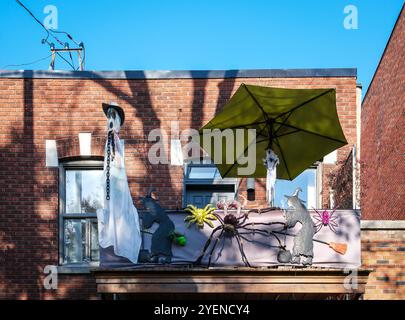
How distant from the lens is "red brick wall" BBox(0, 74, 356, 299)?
13367 millimetres

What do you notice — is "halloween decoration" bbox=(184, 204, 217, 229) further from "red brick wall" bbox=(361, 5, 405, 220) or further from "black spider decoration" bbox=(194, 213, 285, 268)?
"red brick wall" bbox=(361, 5, 405, 220)

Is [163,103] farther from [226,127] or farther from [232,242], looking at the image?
[232,242]

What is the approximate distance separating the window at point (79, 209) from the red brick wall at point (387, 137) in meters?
6.78

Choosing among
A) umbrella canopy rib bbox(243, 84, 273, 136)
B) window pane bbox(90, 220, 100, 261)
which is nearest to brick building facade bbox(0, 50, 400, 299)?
window pane bbox(90, 220, 100, 261)

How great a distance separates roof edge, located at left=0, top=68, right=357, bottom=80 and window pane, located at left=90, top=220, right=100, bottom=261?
2.83 m

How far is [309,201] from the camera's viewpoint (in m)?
13.9

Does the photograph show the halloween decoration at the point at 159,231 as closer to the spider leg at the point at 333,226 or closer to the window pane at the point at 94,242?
the spider leg at the point at 333,226

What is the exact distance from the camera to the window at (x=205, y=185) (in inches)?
543

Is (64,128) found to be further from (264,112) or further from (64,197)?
(264,112)

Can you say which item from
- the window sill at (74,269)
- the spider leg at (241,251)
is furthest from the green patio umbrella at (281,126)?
the window sill at (74,269)
